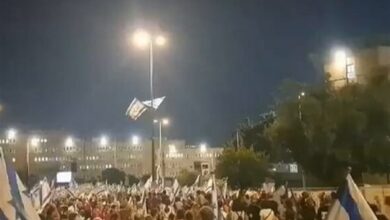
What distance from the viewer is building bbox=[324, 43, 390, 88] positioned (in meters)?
61.0

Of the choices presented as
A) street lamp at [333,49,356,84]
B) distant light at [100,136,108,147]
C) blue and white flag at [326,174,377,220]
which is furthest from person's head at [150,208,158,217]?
distant light at [100,136,108,147]

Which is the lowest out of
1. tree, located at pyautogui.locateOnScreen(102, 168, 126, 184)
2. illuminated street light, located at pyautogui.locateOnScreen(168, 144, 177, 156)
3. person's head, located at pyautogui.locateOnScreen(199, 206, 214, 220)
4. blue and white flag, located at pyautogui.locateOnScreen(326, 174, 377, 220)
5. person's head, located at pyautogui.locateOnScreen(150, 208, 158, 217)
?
person's head, located at pyautogui.locateOnScreen(150, 208, 158, 217)

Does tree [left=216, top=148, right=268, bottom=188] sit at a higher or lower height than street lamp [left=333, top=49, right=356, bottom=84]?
lower

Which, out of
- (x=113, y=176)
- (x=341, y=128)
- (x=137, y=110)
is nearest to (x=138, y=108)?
(x=137, y=110)

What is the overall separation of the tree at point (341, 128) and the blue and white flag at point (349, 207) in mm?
36931

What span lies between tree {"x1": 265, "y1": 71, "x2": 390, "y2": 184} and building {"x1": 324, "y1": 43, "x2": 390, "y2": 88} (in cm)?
1183

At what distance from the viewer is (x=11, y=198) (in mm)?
7293

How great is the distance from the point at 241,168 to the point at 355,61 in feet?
40.0

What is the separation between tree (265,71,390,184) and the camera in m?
44.8

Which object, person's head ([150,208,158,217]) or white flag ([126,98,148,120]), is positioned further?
white flag ([126,98,148,120])

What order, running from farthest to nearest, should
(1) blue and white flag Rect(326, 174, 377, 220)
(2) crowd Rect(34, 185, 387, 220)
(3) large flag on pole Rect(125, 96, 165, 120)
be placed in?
(3) large flag on pole Rect(125, 96, 165, 120)
(2) crowd Rect(34, 185, 387, 220)
(1) blue and white flag Rect(326, 174, 377, 220)

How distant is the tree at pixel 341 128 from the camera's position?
44.8m

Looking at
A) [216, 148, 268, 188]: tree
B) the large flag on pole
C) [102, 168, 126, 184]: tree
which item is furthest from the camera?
[102, 168, 126, 184]: tree

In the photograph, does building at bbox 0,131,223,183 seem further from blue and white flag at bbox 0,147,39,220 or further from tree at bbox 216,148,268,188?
blue and white flag at bbox 0,147,39,220
